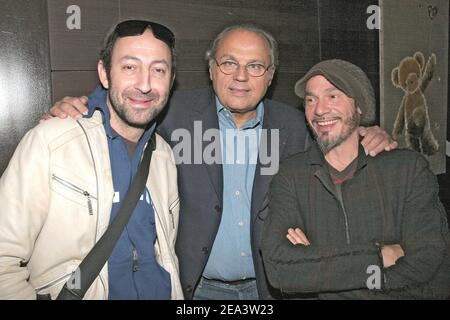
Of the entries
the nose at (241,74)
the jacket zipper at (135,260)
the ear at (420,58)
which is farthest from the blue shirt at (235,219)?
the ear at (420,58)

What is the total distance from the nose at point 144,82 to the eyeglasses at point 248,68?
419 mm

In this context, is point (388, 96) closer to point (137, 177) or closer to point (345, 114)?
point (345, 114)

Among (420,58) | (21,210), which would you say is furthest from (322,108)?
(420,58)

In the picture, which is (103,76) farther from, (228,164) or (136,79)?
(228,164)

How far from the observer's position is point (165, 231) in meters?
1.74

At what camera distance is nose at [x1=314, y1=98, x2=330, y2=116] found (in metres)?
1.79

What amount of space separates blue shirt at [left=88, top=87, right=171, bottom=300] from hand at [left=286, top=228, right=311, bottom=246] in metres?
0.58

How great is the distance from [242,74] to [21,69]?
1.14 m

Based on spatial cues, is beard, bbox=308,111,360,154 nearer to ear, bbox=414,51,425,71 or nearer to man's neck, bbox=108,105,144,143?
man's neck, bbox=108,105,144,143

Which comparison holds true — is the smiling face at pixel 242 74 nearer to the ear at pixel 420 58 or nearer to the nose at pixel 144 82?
the nose at pixel 144 82

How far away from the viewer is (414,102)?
10.2ft

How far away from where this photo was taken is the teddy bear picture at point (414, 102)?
3.02 m
